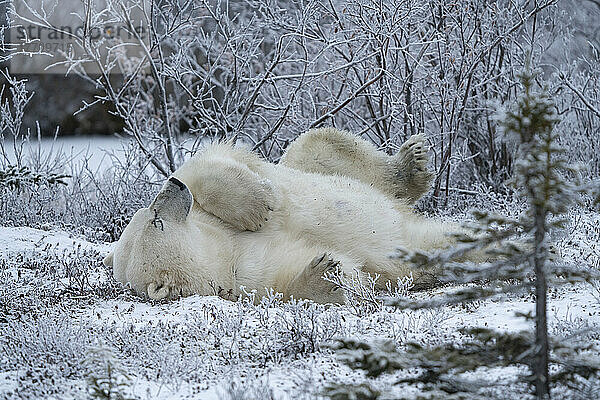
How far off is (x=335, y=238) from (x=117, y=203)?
10.1ft

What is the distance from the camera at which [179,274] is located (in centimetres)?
364

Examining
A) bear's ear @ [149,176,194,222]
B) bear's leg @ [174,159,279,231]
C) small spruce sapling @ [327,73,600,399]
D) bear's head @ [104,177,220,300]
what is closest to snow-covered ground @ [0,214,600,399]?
bear's head @ [104,177,220,300]

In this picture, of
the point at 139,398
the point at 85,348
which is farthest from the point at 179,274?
the point at 139,398

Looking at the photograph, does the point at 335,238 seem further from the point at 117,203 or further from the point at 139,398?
the point at 117,203

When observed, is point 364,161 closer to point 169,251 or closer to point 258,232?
point 258,232

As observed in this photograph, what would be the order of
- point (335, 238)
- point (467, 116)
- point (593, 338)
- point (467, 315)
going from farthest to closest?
point (467, 116) → point (335, 238) → point (467, 315) → point (593, 338)

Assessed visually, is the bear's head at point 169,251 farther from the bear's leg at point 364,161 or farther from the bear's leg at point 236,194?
the bear's leg at point 364,161

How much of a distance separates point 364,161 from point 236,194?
1.25 metres

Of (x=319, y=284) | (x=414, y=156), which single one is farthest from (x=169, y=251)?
(x=414, y=156)

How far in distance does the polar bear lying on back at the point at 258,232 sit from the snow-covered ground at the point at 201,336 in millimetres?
176

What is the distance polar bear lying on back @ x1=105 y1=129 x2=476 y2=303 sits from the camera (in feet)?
11.9

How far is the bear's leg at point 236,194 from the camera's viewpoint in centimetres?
395

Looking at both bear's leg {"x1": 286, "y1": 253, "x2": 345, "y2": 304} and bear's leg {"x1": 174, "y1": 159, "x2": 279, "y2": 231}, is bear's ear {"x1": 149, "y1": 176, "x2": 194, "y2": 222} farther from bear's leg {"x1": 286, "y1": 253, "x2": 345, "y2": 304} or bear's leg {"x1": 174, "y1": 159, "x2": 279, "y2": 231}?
bear's leg {"x1": 286, "y1": 253, "x2": 345, "y2": 304}

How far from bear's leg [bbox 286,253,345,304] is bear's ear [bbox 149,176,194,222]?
26.4 inches
